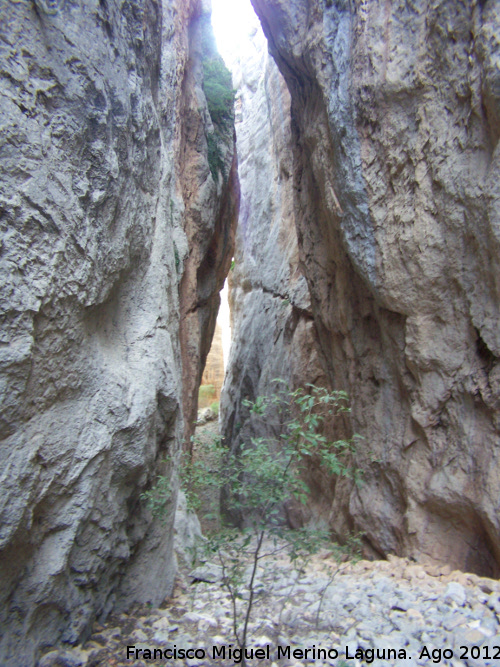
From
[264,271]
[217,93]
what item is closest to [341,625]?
[217,93]

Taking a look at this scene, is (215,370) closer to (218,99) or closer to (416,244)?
(218,99)

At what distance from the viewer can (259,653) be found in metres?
3.66

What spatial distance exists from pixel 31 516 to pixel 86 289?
167cm

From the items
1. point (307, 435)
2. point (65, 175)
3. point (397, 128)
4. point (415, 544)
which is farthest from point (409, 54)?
point (415, 544)

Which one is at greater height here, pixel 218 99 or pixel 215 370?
pixel 218 99

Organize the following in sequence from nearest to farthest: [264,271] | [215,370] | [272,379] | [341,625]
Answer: [341,625] → [272,379] → [264,271] → [215,370]

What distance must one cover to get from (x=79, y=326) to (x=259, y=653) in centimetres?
291

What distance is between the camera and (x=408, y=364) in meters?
5.89

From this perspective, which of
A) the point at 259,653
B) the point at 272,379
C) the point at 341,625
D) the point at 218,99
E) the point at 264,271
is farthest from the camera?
the point at 264,271

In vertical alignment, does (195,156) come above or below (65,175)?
above

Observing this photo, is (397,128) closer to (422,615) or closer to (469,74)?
(469,74)

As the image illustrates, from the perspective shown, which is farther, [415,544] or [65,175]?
[415,544]

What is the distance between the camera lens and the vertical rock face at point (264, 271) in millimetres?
10930

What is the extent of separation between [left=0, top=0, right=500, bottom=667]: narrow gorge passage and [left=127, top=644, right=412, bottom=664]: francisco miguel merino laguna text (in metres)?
0.02
